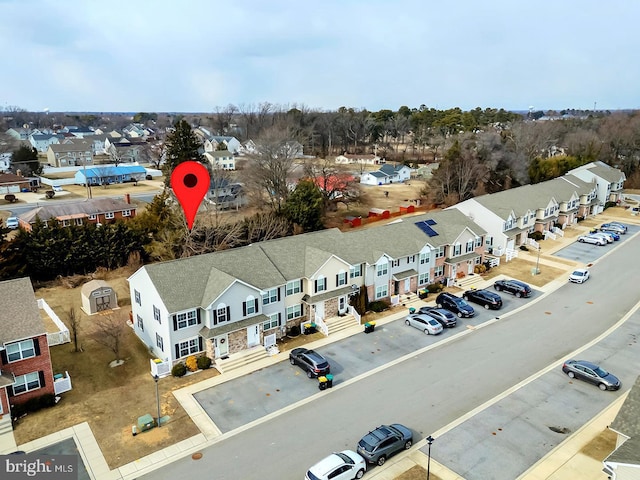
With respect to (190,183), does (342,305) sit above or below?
below

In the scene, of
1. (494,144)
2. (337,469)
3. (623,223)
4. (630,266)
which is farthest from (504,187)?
(337,469)

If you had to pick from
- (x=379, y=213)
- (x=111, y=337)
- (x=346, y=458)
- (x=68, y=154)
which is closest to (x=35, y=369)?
(x=111, y=337)

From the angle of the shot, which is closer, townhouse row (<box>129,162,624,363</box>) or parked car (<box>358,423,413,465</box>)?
parked car (<box>358,423,413,465</box>)

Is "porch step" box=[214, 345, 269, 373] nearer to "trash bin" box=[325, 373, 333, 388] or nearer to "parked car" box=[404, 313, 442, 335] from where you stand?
"trash bin" box=[325, 373, 333, 388]

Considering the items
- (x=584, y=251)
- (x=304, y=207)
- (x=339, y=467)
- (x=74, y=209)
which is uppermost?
(x=304, y=207)

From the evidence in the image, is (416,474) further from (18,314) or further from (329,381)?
(18,314)

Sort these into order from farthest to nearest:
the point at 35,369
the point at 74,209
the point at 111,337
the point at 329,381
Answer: the point at 74,209 < the point at 111,337 < the point at 329,381 < the point at 35,369

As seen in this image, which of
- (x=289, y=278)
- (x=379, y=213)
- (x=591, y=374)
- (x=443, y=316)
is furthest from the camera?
(x=379, y=213)

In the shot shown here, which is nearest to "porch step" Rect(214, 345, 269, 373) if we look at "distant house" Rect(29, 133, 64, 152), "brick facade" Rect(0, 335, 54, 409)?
"brick facade" Rect(0, 335, 54, 409)
